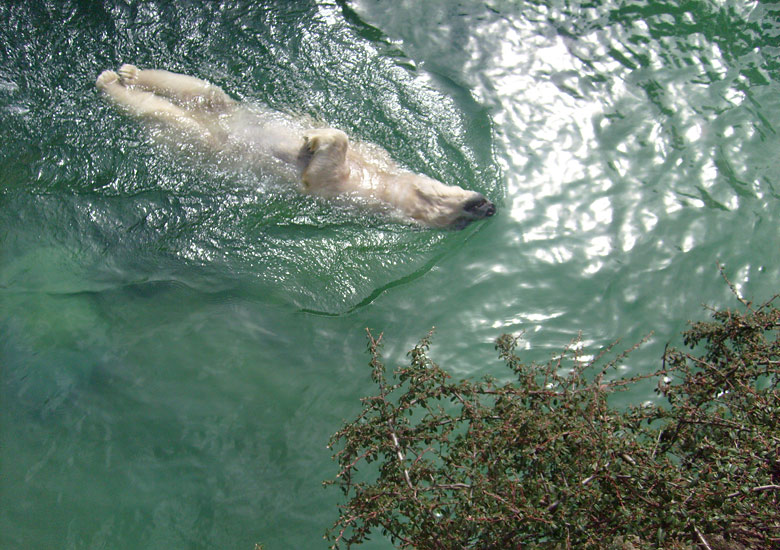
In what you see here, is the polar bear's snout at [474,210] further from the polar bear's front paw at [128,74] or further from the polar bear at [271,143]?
the polar bear's front paw at [128,74]

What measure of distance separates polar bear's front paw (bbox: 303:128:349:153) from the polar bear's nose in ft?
4.69

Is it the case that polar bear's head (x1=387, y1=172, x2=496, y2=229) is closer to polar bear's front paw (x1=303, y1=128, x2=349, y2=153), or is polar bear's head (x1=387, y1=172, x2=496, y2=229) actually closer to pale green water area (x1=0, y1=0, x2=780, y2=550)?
pale green water area (x1=0, y1=0, x2=780, y2=550)

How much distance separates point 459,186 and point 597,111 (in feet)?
7.76

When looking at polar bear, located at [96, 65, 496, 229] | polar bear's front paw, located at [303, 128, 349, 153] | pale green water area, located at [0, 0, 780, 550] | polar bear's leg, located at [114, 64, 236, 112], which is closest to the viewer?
pale green water area, located at [0, 0, 780, 550]

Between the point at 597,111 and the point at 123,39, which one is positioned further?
the point at 597,111

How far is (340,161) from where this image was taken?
19.1 feet

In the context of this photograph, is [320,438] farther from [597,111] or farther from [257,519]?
[597,111]

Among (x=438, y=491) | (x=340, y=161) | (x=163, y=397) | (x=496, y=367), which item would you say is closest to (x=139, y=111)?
(x=340, y=161)

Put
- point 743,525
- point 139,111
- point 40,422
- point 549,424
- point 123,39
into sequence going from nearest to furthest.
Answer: point 743,525, point 549,424, point 40,422, point 139,111, point 123,39

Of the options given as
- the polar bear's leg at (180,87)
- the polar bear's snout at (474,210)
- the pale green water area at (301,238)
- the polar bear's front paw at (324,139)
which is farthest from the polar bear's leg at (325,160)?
the polar bear's snout at (474,210)

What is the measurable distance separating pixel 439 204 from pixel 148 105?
10.7ft

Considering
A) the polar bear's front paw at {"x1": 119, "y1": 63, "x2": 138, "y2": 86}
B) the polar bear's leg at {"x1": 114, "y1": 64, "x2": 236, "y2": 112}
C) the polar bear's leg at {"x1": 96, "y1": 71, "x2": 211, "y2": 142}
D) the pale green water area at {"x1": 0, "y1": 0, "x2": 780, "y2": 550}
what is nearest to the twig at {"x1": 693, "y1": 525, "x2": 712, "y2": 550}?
the pale green water area at {"x1": 0, "y1": 0, "x2": 780, "y2": 550}

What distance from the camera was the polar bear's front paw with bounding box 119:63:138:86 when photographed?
6340mm

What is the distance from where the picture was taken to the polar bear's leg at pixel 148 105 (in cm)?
612
